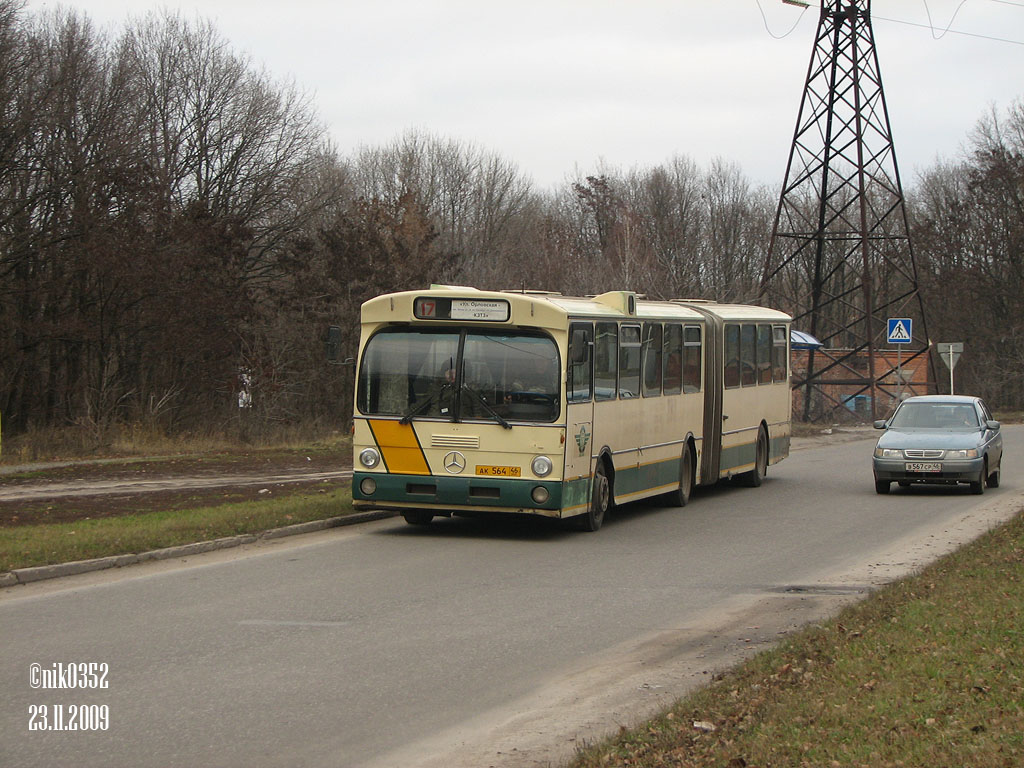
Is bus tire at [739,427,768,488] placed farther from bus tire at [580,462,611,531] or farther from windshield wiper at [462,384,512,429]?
windshield wiper at [462,384,512,429]

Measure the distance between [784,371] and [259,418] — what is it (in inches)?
661

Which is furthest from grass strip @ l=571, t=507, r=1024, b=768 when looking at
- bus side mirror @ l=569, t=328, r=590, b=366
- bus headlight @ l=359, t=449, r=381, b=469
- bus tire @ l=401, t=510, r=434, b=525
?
bus tire @ l=401, t=510, r=434, b=525

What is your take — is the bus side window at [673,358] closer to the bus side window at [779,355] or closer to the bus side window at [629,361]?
the bus side window at [629,361]

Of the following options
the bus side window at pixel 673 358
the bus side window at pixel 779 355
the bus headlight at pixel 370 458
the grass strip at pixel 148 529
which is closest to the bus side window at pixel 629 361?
the bus side window at pixel 673 358

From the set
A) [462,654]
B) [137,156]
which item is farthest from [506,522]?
[137,156]

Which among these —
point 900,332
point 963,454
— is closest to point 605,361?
point 963,454

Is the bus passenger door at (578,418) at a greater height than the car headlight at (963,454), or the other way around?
the bus passenger door at (578,418)

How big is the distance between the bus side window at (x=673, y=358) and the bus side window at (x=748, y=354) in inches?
128

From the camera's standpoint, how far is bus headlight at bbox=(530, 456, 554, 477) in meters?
15.2

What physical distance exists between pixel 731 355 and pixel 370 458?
342 inches

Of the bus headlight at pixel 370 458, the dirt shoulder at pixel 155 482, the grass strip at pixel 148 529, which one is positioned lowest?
the grass strip at pixel 148 529

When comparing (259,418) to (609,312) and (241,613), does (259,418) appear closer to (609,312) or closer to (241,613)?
(609,312)

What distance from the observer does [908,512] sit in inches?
752

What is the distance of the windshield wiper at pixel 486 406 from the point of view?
15344 mm
